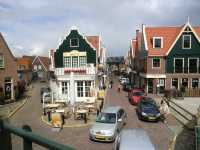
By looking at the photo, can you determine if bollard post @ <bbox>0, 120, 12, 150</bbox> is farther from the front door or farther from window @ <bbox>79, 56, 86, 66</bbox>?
window @ <bbox>79, 56, 86, 66</bbox>

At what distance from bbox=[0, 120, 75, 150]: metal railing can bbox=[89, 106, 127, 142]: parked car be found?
14288 millimetres

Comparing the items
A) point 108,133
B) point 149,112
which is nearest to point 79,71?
point 149,112

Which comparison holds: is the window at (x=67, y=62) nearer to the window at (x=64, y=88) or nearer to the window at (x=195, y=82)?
the window at (x=64, y=88)

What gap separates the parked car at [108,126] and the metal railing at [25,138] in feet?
46.9

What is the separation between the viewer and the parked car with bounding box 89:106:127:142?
16812 millimetres

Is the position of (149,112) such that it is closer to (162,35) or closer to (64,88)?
(64,88)

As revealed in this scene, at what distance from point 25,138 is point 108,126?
15.1 m

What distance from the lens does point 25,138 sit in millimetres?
2611

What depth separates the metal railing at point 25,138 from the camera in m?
2.22

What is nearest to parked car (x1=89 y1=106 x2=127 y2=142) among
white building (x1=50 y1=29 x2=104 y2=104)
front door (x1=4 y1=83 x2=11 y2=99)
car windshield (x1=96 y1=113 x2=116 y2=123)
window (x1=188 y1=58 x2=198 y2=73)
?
car windshield (x1=96 y1=113 x2=116 y2=123)

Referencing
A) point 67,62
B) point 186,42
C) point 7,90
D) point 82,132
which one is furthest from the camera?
point 186,42

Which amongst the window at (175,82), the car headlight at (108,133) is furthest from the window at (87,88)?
the car headlight at (108,133)

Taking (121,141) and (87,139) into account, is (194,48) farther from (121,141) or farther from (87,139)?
(121,141)

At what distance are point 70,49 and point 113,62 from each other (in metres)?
79.1
